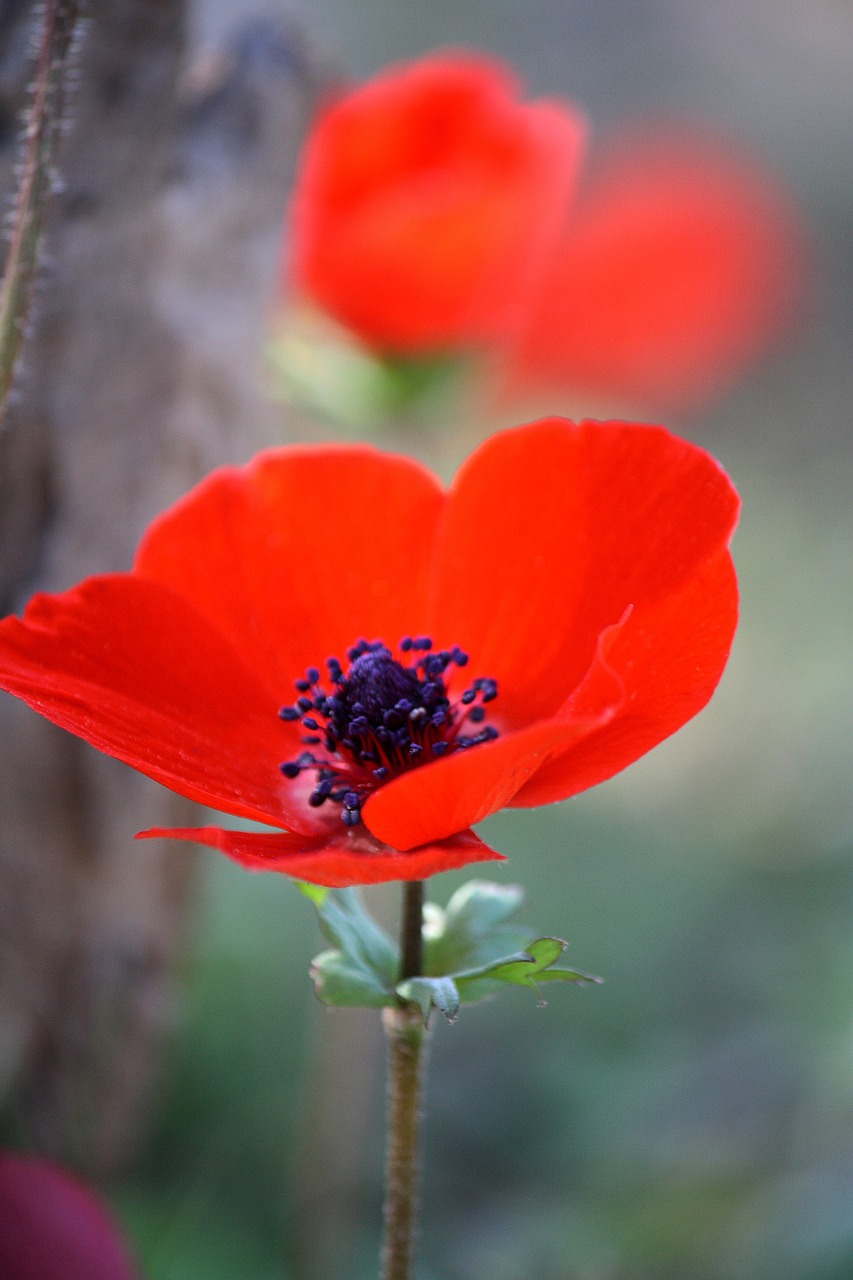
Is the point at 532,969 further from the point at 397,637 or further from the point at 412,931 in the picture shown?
the point at 397,637

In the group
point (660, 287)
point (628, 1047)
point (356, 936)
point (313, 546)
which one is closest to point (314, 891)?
point (356, 936)

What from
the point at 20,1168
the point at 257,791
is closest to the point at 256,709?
the point at 257,791

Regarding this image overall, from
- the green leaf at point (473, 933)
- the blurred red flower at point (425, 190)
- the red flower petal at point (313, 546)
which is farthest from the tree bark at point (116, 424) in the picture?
the green leaf at point (473, 933)

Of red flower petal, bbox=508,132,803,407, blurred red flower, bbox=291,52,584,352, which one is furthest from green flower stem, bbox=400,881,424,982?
red flower petal, bbox=508,132,803,407

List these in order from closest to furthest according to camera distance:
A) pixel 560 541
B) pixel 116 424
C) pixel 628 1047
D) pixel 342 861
Result: pixel 342 861
pixel 560 541
pixel 116 424
pixel 628 1047

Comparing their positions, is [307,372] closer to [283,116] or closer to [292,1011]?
[283,116]

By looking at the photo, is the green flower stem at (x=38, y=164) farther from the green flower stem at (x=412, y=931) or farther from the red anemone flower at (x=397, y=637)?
the green flower stem at (x=412, y=931)

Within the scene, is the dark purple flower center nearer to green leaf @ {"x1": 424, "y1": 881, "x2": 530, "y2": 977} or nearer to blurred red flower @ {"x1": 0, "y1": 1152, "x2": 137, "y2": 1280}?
green leaf @ {"x1": 424, "y1": 881, "x2": 530, "y2": 977}
